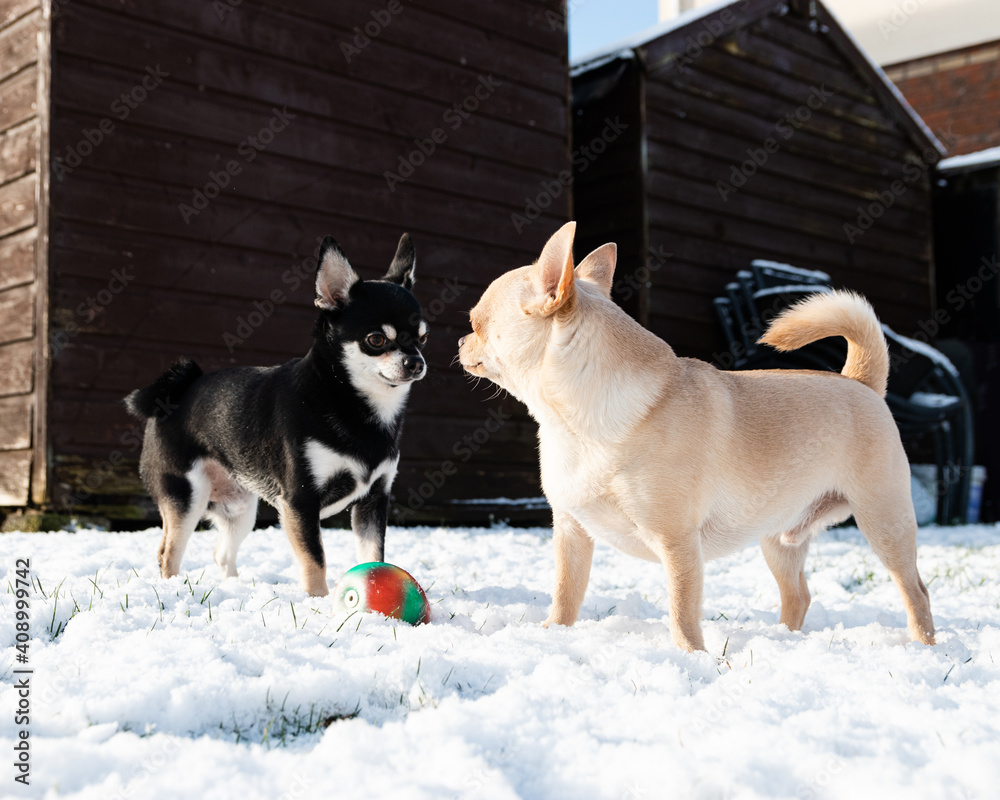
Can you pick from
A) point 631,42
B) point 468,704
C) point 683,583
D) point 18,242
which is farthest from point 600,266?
point 631,42

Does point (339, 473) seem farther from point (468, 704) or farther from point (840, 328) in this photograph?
point (840, 328)

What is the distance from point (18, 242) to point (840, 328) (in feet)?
17.1

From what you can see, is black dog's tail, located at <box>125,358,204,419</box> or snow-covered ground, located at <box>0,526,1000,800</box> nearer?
snow-covered ground, located at <box>0,526,1000,800</box>

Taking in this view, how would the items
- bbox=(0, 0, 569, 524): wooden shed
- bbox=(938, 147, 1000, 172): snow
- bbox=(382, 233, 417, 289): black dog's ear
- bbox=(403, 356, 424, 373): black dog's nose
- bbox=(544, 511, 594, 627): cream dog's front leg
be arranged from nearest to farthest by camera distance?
bbox=(544, 511, 594, 627): cream dog's front leg < bbox=(403, 356, 424, 373): black dog's nose < bbox=(382, 233, 417, 289): black dog's ear < bbox=(0, 0, 569, 524): wooden shed < bbox=(938, 147, 1000, 172): snow

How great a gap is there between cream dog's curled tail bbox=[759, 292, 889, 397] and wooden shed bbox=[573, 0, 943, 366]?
5104mm

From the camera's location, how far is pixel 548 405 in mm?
2721

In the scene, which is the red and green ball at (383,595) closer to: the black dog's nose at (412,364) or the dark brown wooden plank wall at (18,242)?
the black dog's nose at (412,364)

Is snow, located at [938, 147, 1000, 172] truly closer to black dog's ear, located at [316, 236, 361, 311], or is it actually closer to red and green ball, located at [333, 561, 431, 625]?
black dog's ear, located at [316, 236, 361, 311]

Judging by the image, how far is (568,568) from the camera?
3.00 meters

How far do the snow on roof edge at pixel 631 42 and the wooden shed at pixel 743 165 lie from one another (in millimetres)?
25

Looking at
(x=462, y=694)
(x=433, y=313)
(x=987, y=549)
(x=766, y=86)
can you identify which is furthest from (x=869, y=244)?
(x=462, y=694)

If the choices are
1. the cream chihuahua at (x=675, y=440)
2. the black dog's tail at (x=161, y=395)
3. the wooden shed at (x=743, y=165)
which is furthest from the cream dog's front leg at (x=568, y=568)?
the wooden shed at (x=743, y=165)

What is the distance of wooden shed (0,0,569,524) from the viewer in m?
5.45

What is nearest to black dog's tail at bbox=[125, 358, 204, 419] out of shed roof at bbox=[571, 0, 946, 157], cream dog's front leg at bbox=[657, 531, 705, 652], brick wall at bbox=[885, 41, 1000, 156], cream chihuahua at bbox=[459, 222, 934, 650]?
cream chihuahua at bbox=[459, 222, 934, 650]
